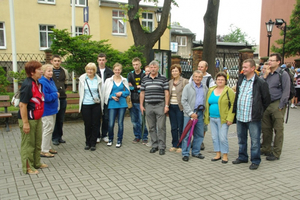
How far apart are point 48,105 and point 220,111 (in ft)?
11.1

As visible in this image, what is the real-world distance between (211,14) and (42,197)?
11075 millimetres

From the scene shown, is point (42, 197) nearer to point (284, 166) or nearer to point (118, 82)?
point (118, 82)

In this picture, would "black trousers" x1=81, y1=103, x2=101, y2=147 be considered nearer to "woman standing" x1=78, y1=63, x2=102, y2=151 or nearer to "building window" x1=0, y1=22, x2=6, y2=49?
"woman standing" x1=78, y1=63, x2=102, y2=151

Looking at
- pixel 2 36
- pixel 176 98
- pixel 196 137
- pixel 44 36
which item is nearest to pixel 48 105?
pixel 176 98

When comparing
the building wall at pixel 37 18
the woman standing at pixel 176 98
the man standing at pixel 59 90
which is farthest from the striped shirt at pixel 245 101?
the building wall at pixel 37 18

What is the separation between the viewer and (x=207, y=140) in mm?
7500

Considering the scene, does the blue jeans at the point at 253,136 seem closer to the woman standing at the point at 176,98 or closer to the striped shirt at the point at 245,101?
the striped shirt at the point at 245,101

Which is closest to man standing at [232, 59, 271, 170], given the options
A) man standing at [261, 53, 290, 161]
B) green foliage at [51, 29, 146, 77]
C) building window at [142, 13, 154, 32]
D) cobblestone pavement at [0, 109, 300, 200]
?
cobblestone pavement at [0, 109, 300, 200]

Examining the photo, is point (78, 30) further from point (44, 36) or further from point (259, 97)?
point (259, 97)

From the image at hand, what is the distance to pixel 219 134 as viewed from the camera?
568 cm

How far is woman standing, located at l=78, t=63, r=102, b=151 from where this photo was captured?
6387 millimetres

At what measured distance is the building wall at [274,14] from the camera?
1328 inches

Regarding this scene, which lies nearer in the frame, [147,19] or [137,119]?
[137,119]

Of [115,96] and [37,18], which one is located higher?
[37,18]
